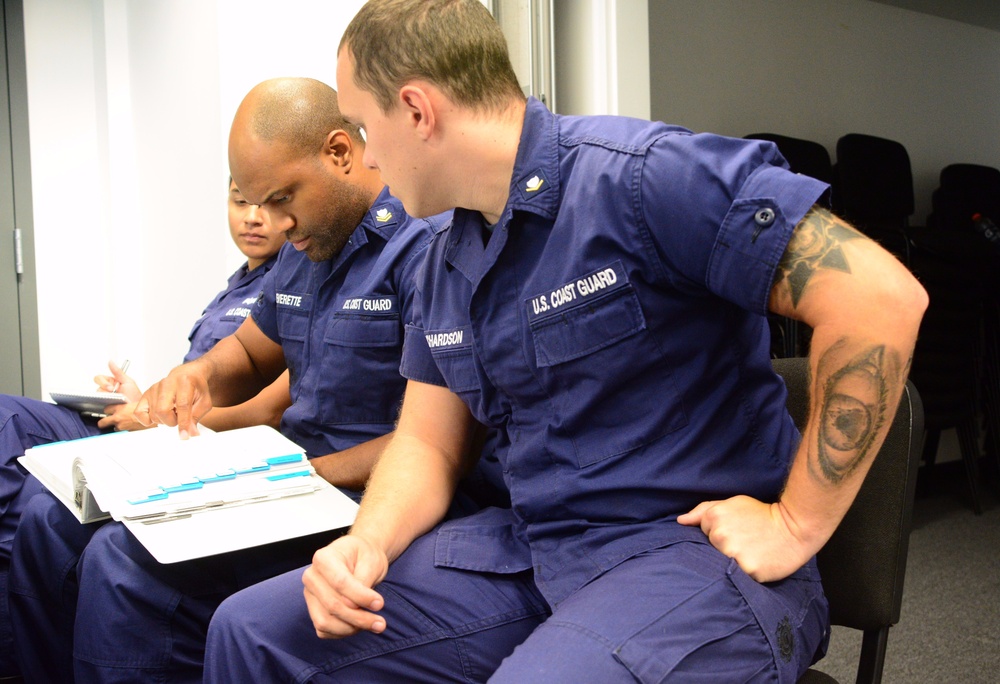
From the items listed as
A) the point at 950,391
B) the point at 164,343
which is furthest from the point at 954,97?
the point at 164,343

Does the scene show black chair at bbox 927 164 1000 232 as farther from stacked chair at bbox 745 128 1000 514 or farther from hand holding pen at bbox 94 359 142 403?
hand holding pen at bbox 94 359 142 403

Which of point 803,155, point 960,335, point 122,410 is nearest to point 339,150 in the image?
point 122,410

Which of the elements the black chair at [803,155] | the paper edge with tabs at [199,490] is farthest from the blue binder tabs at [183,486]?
the black chair at [803,155]

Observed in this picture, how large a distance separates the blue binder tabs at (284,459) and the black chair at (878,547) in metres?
0.73

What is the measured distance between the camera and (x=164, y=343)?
3094 millimetres

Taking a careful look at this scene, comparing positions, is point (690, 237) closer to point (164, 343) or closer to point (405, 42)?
point (405, 42)

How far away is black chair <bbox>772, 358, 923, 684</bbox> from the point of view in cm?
93

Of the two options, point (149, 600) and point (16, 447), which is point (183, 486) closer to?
point (149, 600)

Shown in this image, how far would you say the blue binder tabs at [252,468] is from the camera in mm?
1238

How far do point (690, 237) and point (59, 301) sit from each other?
3.25 meters

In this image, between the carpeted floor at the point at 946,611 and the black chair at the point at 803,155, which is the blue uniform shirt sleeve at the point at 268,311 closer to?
the carpeted floor at the point at 946,611

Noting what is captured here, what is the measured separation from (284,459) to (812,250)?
809mm

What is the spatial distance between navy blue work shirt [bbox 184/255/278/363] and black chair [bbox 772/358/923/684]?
1.52 m

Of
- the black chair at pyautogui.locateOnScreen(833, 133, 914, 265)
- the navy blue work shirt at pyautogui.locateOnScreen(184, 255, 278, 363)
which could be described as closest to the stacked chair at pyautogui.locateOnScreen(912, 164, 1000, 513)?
the black chair at pyautogui.locateOnScreen(833, 133, 914, 265)
